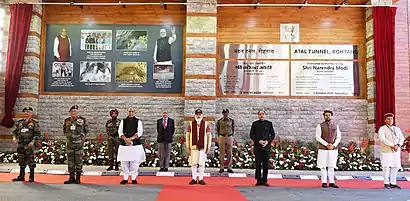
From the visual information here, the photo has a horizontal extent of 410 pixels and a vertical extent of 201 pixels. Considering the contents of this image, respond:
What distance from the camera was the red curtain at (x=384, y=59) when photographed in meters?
13.1

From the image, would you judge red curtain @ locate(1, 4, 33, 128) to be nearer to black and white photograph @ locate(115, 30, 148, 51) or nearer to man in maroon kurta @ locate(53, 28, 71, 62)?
man in maroon kurta @ locate(53, 28, 71, 62)

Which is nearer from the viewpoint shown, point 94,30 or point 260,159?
point 260,159

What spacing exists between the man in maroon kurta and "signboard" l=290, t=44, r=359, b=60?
23.3 feet

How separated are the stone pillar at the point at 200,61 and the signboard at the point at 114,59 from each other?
74 centimetres

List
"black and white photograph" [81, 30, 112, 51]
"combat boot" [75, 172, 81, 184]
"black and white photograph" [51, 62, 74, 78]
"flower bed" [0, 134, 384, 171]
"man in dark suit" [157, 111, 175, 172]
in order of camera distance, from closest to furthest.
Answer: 1. "combat boot" [75, 172, 81, 184]
2. "man in dark suit" [157, 111, 175, 172]
3. "flower bed" [0, 134, 384, 171]
4. "black and white photograph" [51, 62, 74, 78]
5. "black and white photograph" [81, 30, 112, 51]

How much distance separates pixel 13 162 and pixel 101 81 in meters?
3.52

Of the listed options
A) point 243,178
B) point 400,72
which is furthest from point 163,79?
point 400,72

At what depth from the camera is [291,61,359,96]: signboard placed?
14.0m

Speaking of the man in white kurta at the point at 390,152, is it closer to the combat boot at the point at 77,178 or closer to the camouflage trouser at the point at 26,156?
the combat boot at the point at 77,178

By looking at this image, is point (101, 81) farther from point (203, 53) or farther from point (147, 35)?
point (203, 53)

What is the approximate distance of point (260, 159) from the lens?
964 cm

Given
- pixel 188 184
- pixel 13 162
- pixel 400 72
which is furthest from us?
pixel 400 72

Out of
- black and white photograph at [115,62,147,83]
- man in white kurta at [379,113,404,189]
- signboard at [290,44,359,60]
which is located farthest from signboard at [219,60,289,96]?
man in white kurta at [379,113,404,189]

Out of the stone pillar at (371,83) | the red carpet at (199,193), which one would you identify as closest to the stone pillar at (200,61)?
the red carpet at (199,193)
